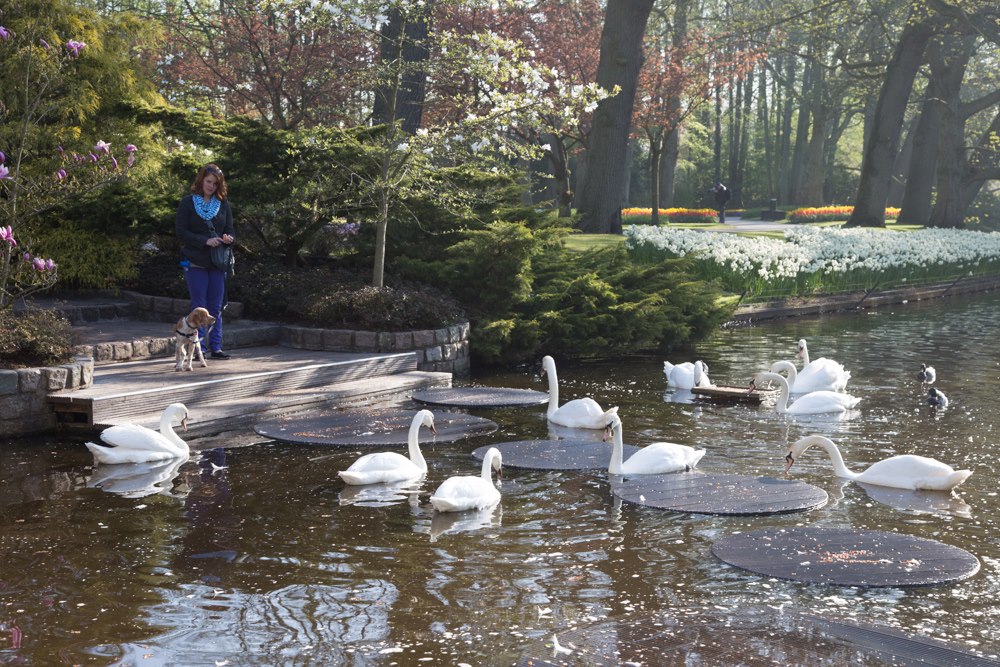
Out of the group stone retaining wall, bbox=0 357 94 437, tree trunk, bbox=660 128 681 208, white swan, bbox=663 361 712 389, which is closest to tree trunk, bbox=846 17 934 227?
Result: tree trunk, bbox=660 128 681 208

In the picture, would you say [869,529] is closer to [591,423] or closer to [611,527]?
[611,527]

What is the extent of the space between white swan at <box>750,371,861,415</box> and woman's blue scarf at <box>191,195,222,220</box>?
6155 mm

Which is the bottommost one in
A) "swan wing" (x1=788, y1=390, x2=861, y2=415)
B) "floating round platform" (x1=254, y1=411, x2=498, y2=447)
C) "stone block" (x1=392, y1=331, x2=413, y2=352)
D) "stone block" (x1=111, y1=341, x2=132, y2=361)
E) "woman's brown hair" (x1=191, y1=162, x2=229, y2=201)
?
"floating round platform" (x1=254, y1=411, x2=498, y2=447)

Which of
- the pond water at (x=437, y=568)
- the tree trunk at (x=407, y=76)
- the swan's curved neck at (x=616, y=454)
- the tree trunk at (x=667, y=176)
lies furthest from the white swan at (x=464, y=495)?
the tree trunk at (x=667, y=176)

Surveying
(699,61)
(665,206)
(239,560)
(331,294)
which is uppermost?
(699,61)

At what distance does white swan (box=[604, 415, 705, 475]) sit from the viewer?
28.8ft

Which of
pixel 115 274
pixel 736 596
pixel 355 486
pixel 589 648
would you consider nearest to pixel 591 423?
pixel 355 486

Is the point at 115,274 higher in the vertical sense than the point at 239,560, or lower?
higher

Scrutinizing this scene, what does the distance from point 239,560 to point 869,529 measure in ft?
13.2

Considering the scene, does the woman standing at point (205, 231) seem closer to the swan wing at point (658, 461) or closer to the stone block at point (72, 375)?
the stone block at point (72, 375)

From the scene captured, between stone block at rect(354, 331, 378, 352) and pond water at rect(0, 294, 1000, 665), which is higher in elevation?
stone block at rect(354, 331, 378, 352)

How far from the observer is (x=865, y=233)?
27.0 meters

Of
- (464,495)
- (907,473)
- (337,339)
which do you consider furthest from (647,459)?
(337,339)

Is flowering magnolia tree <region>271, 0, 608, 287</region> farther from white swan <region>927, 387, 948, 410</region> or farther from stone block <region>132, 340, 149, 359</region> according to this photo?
white swan <region>927, 387, 948, 410</region>
